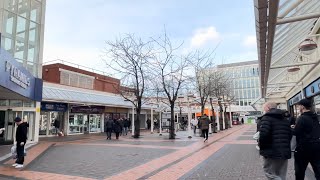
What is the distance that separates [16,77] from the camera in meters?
13.2

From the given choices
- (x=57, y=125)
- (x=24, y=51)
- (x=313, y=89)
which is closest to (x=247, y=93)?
(x=57, y=125)

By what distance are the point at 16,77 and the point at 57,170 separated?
6.29 m

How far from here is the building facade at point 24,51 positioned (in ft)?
54.3

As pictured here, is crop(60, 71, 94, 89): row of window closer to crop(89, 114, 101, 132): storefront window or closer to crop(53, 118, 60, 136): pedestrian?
crop(89, 114, 101, 132): storefront window

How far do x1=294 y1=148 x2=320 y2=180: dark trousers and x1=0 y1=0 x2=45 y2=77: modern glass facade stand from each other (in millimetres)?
15634

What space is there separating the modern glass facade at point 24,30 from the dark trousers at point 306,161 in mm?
15634

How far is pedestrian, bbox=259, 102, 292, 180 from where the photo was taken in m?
4.56

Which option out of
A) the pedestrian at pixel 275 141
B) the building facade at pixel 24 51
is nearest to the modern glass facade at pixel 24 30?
the building facade at pixel 24 51

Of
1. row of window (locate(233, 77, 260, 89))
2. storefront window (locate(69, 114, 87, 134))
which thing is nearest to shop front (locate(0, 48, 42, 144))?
storefront window (locate(69, 114, 87, 134))

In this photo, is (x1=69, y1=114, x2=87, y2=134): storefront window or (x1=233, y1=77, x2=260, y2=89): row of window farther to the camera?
(x1=233, y1=77, x2=260, y2=89): row of window

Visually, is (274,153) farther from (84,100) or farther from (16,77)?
(84,100)

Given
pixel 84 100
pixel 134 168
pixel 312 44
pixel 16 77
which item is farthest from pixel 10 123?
pixel 312 44

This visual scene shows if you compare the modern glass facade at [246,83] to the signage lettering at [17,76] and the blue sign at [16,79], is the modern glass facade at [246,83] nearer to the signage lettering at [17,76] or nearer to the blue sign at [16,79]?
the blue sign at [16,79]

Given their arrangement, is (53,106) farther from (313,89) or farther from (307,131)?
(307,131)
